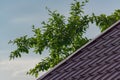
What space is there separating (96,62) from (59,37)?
1696cm

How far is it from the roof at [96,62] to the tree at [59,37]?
15.4 m

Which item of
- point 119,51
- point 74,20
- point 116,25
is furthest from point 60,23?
point 119,51

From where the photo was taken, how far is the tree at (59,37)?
2755 centimetres

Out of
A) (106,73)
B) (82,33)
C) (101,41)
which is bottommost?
(106,73)

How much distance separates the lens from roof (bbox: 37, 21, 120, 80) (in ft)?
32.2

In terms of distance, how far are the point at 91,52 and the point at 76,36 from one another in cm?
1658

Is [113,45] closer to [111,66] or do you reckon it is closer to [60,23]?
[111,66]

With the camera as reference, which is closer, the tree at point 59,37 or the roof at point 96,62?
the roof at point 96,62

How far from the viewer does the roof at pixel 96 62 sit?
9.81m

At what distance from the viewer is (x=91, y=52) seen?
37.3 ft

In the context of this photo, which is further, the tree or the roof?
the tree

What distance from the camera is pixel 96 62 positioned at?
1058 centimetres

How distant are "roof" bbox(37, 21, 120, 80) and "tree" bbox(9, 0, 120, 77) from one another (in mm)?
15350

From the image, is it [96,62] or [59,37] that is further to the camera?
[59,37]
